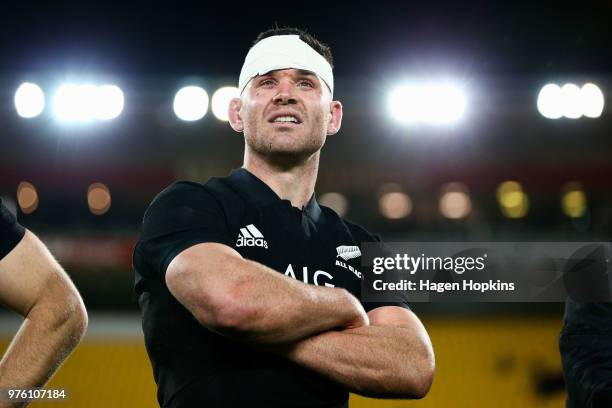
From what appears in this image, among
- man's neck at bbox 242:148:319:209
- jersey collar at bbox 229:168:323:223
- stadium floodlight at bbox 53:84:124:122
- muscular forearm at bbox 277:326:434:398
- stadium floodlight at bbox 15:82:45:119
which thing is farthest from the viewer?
stadium floodlight at bbox 15:82:45:119

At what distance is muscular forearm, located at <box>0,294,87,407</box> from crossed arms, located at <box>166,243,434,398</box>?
1.48 feet

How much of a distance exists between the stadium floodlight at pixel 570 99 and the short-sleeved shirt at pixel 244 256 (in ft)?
36.0

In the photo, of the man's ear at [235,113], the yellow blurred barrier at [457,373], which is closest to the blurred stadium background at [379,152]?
the yellow blurred barrier at [457,373]

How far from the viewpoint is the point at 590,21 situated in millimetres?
11047

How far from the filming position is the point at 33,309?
8.16 feet

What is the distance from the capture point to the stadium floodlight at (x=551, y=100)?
41.8ft

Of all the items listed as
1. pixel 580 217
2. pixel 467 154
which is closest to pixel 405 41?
pixel 467 154

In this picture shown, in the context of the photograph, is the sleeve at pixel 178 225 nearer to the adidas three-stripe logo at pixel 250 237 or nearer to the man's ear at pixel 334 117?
the adidas three-stripe logo at pixel 250 237

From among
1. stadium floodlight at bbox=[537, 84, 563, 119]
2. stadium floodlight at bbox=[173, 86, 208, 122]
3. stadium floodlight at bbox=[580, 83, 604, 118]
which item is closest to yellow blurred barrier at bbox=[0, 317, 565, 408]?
stadium floodlight at bbox=[173, 86, 208, 122]

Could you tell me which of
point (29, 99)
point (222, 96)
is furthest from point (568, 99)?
point (29, 99)

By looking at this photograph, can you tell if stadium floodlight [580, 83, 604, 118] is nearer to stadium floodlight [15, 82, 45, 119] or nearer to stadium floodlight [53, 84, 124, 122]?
stadium floodlight [53, 84, 124, 122]

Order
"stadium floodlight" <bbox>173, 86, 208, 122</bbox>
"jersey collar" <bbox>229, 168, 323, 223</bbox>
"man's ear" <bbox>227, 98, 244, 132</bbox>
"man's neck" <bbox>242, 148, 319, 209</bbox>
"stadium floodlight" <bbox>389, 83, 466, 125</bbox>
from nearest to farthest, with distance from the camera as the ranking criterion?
"jersey collar" <bbox>229, 168, 323, 223</bbox> < "man's neck" <bbox>242, 148, 319, 209</bbox> < "man's ear" <bbox>227, 98, 244, 132</bbox> < "stadium floodlight" <bbox>173, 86, 208, 122</bbox> < "stadium floodlight" <bbox>389, 83, 466, 125</bbox>

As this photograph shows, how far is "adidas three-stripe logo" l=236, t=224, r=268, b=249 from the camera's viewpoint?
8.45 feet

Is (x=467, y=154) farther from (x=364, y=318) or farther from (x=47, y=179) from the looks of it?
(x=364, y=318)
